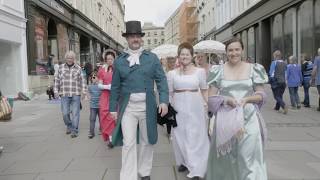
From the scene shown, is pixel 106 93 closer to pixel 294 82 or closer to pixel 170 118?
pixel 170 118

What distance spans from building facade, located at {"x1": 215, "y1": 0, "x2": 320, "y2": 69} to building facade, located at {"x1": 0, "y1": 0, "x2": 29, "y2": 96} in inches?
445

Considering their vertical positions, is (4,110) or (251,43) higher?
(251,43)

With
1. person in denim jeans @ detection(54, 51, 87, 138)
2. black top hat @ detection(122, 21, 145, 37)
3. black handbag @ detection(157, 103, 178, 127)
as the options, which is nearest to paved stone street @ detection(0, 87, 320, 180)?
person in denim jeans @ detection(54, 51, 87, 138)

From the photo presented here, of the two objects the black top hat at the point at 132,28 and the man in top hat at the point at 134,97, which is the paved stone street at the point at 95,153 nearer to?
the man in top hat at the point at 134,97

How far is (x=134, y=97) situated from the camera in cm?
496

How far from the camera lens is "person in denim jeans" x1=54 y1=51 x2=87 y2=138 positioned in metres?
9.10

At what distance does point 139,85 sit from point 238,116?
123 centimetres

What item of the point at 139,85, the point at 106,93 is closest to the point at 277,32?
the point at 106,93

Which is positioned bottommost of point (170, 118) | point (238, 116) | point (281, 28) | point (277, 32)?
point (170, 118)

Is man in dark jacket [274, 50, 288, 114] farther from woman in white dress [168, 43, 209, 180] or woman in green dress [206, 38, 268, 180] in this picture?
woman in green dress [206, 38, 268, 180]

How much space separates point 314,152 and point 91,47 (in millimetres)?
34929

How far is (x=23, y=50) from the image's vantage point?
19.5 meters

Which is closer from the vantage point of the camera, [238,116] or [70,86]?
[238,116]

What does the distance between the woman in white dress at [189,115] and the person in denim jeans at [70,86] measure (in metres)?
3.73
